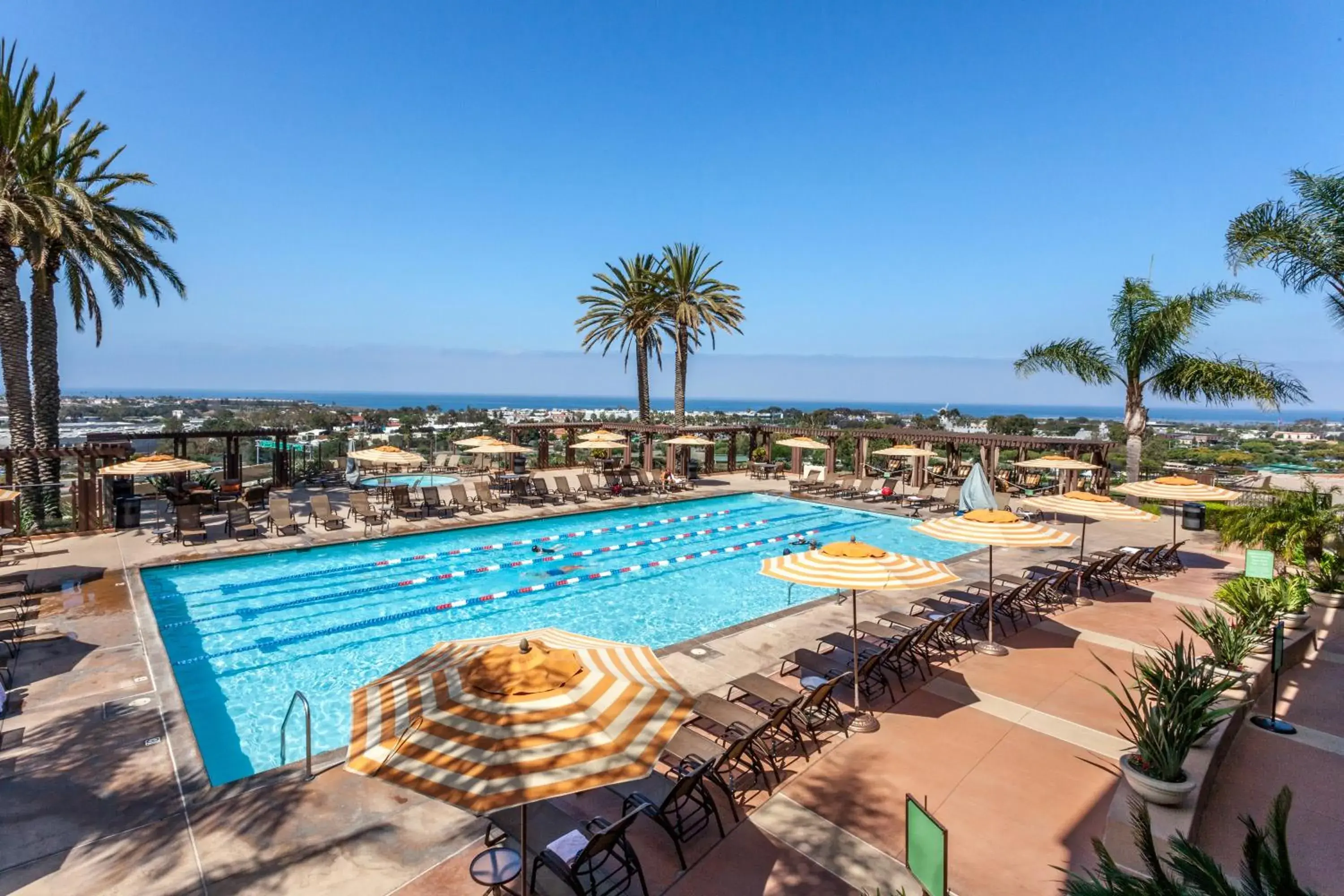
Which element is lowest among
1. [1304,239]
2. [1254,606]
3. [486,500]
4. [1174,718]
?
[486,500]

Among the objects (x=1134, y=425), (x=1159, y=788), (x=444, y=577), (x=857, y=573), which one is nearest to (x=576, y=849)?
(x=857, y=573)

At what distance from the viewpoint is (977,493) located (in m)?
15.9

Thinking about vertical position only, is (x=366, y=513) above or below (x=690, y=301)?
below

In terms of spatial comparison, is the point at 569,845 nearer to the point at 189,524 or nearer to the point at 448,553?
the point at 448,553

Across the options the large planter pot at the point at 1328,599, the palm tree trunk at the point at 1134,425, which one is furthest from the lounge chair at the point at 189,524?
the palm tree trunk at the point at 1134,425

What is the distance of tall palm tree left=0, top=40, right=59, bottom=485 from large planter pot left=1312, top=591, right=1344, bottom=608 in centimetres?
2369

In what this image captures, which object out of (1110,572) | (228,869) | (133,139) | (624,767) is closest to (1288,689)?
(1110,572)

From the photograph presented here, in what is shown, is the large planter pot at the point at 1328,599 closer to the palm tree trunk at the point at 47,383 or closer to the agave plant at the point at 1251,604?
the agave plant at the point at 1251,604

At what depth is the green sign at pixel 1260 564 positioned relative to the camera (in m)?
8.08

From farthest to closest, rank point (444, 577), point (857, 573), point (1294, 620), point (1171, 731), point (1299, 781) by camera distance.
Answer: point (444, 577) < point (1294, 620) < point (857, 573) < point (1299, 781) < point (1171, 731)

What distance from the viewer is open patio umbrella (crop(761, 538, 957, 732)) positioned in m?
6.43

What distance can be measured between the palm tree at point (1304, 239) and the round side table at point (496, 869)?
1356 centimetres

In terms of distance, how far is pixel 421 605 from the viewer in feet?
39.4

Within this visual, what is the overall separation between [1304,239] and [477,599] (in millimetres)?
15153
